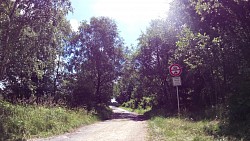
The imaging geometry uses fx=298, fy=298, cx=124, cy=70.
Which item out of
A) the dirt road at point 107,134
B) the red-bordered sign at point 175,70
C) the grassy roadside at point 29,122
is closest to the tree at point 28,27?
the grassy roadside at point 29,122

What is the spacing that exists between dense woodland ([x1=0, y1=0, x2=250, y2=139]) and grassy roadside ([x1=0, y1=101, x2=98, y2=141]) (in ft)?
5.09

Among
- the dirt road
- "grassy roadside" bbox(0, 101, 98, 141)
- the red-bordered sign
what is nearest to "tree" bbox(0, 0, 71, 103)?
"grassy roadside" bbox(0, 101, 98, 141)

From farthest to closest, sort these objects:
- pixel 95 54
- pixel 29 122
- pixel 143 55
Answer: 1. pixel 95 54
2. pixel 143 55
3. pixel 29 122

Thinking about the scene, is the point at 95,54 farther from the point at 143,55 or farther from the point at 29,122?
the point at 29,122

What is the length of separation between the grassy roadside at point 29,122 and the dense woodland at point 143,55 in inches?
61.1

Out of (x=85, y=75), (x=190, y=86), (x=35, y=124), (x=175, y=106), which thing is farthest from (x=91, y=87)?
(x=35, y=124)

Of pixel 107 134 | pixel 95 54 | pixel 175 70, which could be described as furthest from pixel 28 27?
pixel 95 54

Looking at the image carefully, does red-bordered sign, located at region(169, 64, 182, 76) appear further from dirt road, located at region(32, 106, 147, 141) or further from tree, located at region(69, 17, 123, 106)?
tree, located at region(69, 17, 123, 106)

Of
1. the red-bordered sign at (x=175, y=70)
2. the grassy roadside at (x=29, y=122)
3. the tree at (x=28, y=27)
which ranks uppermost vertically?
the tree at (x=28, y=27)

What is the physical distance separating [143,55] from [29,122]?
24742mm

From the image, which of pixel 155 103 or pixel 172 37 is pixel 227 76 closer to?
pixel 172 37

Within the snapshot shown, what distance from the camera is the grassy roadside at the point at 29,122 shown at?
39.3 ft

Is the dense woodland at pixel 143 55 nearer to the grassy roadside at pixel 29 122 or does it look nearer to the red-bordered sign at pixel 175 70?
the grassy roadside at pixel 29 122

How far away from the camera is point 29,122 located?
1362cm
